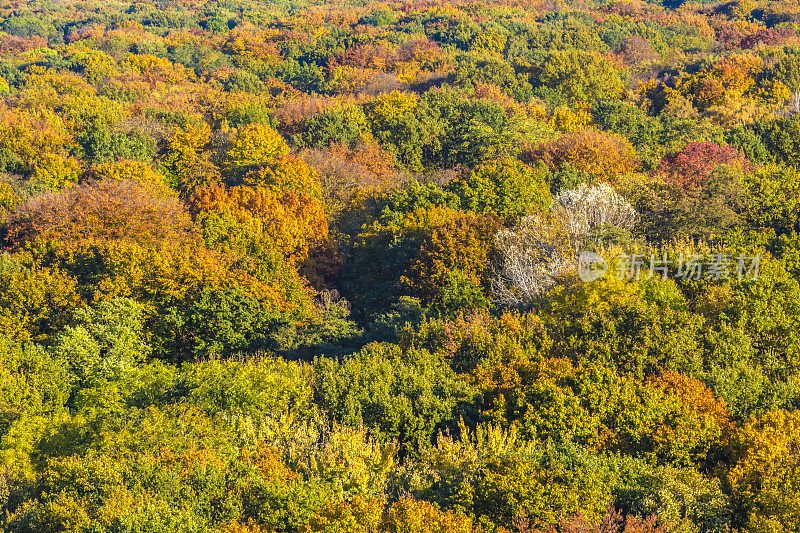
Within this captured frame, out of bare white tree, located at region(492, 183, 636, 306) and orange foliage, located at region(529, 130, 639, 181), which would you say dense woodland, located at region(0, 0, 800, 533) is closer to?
bare white tree, located at region(492, 183, 636, 306)

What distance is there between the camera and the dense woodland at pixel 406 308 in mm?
25344

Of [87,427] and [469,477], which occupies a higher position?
[469,477]

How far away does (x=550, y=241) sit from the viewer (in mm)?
45094

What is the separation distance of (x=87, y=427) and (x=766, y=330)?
29719 mm

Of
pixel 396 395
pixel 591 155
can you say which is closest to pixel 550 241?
pixel 396 395

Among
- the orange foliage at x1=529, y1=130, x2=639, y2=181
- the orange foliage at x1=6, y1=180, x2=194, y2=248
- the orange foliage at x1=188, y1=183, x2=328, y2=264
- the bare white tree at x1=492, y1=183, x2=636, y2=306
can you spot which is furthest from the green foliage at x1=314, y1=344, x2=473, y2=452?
the orange foliage at x1=529, y1=130, x2=639, y2=181

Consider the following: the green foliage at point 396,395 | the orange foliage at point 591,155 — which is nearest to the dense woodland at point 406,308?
the green foliage at point 396,395

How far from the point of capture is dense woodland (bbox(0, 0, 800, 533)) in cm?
2534

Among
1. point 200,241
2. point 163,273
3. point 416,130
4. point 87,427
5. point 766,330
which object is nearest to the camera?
point 87,427

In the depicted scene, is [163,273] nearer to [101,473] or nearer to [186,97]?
[101,473]

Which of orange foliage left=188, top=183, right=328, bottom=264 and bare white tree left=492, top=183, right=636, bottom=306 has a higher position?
bare white tree left=492, top=183, right=636, bottom=306

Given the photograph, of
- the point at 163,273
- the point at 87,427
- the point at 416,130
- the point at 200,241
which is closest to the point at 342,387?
the point at 87,427

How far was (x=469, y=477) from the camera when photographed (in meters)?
25.4

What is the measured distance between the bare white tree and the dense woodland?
7.7 inches
